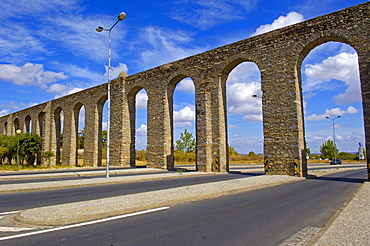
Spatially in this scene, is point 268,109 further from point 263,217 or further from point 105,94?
point 105,94

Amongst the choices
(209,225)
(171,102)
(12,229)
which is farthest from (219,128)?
(12,229)

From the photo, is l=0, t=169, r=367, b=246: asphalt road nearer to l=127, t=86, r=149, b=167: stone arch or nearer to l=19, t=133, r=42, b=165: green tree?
l=127, t=86, r=149, b=167: stone arch

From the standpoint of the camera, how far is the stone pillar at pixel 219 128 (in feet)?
67.5

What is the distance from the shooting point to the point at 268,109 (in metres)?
18.0

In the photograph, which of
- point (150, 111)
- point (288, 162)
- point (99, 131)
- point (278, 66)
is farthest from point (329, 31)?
point (99, 131)

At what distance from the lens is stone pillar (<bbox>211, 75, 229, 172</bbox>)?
2056cm

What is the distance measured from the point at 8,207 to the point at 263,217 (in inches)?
253

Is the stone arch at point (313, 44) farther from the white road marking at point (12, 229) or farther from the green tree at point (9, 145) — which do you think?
the green tree at point (9, 145)

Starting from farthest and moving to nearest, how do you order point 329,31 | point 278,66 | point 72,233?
point 278,66
point 329,31
point 72,233

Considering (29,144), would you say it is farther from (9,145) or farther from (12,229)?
(12,229)

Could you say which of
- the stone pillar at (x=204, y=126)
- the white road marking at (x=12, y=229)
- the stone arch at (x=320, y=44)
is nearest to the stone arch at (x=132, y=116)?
the stone pillar at (x=204, y=126)

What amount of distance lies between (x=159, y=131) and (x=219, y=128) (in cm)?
593

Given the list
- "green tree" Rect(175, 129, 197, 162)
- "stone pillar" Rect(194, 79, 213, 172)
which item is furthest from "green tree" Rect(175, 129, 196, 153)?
"stone pillar" Rect(194, 79, 213, 172)

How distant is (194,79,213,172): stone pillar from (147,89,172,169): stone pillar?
3456mm
